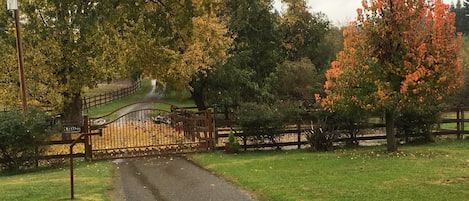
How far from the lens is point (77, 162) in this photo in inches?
637

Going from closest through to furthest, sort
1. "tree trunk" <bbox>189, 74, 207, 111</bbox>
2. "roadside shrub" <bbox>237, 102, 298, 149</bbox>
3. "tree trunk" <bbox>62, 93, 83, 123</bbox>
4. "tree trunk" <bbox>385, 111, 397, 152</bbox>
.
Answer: "tree trunk" <bbox>385, 111, 397, 152</bbox> < "roadside shrub" <bbox>237, 102, 298, 149</bbox> < "tree trunk" <bbox>62, 93, 83, 123</bbox> < "tree trunk" <bbox>189, 74, 207, 111</bbox>

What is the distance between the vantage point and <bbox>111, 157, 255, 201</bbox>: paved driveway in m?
9.60

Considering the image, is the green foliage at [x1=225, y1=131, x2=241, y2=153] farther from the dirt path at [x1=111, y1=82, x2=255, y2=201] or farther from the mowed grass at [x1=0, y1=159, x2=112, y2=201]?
the mowed grass at [x1=0, y1=159, x2=112, y2=201]

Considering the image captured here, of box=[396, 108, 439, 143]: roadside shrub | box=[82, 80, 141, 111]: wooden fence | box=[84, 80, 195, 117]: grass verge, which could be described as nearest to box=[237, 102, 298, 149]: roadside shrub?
box=[396, 108, 439, 143]: roadside shrub

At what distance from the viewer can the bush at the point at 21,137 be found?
47.2 ft

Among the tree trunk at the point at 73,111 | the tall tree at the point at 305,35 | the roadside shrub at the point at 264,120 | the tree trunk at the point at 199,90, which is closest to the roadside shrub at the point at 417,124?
the roadside shrub at the point at 264,120

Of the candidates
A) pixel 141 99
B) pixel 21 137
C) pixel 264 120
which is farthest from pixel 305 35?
pixel 21 137

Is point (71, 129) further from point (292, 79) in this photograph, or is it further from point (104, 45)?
point (292, 79)

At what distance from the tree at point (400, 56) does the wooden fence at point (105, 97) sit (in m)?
33.8

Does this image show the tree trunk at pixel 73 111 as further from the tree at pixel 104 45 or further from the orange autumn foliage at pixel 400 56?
the orange autumn foliage at pixel 400 56

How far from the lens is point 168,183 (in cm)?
1141

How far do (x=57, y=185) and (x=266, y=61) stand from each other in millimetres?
28773

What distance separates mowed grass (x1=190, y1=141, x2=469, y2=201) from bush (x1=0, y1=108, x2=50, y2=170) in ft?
16.9

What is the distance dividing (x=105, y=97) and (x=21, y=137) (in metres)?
38.9
